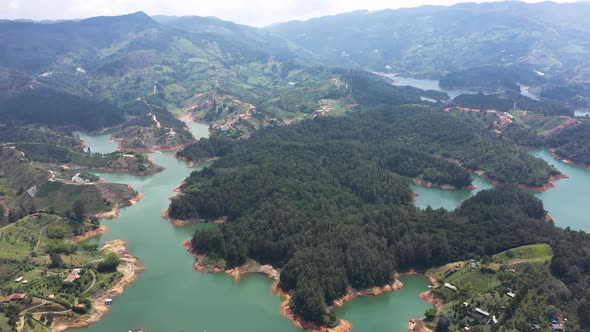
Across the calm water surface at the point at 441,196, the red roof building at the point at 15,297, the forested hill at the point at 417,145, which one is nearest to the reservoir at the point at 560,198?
the calm water surface at the point at 441,196

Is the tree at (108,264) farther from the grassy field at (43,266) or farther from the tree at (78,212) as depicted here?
the tree at (78,212)

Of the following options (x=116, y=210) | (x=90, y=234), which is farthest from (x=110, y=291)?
(x=116, y=210)

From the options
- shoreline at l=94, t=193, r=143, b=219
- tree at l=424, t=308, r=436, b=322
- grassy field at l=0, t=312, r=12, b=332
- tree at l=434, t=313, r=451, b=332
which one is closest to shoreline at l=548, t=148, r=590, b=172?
tree at l=424, t=308, r=436, b=322

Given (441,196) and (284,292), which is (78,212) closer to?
(284,292)

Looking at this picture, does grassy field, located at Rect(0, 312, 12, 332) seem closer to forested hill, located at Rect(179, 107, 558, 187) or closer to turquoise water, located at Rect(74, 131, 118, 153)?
forested hill, located at Rect(179, 107, 558, 187)

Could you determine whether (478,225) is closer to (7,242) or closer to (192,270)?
(192,270)

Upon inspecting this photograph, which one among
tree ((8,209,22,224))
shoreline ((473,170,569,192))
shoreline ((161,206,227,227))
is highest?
tree ((8,209,22,224))
